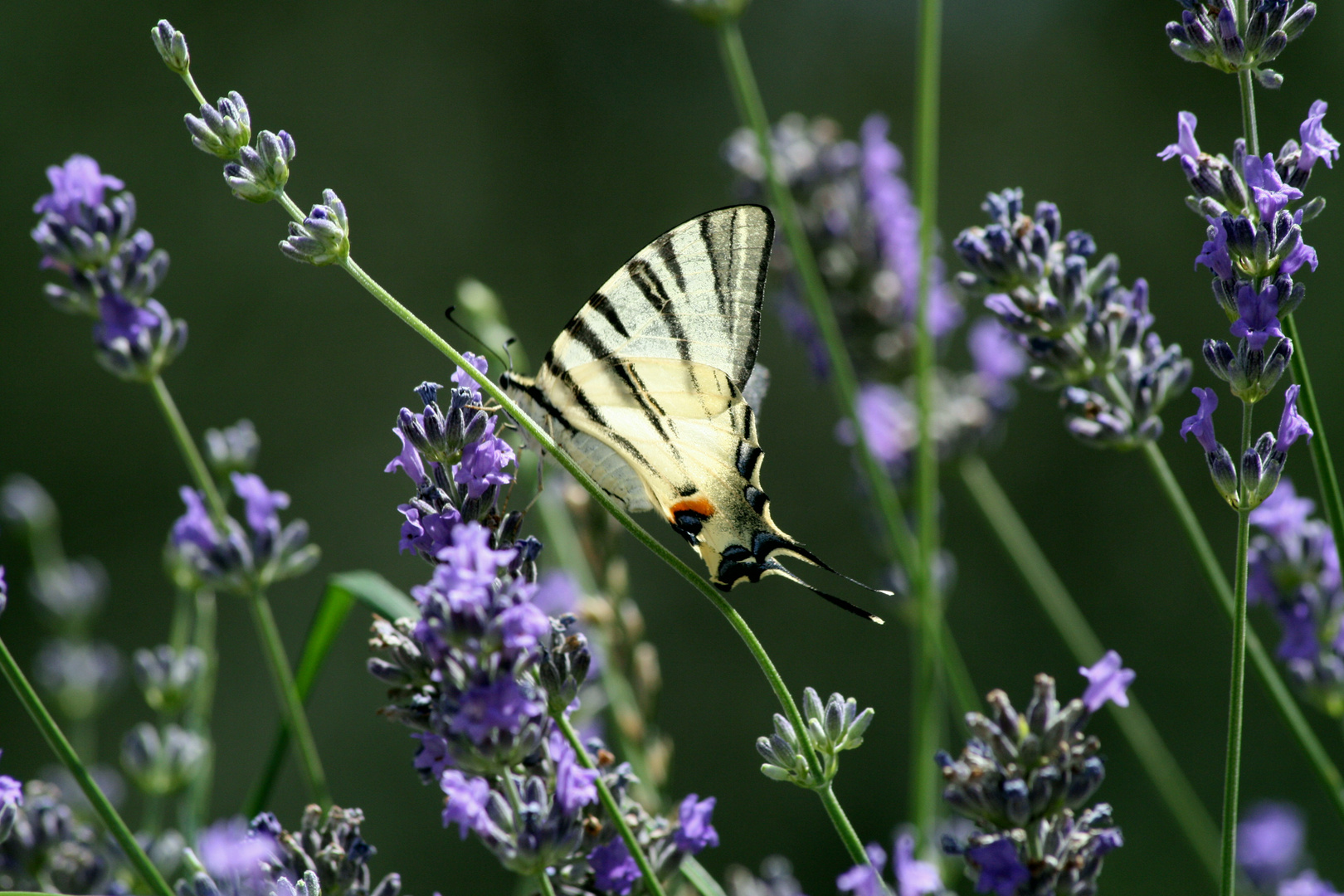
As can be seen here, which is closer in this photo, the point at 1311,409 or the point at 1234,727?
the point at 1234,727

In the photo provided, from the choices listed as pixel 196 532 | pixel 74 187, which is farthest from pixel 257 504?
pixel 74 187

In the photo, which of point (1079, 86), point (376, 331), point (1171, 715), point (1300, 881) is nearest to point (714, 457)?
point (1300, 881)

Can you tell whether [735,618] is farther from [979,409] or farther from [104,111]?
[104,111]

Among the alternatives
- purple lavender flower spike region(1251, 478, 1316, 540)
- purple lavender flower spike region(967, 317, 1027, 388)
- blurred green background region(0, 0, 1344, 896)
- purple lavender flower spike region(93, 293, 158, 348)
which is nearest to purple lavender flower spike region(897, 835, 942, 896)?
purple lavender flower spike region(1251, 478, 1316, 540)

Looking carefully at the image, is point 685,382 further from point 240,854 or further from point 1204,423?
point 240,854

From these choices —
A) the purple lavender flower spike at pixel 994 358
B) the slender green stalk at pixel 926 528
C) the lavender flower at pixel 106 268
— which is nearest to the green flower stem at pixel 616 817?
the slender green stalk at pixel 926 528
